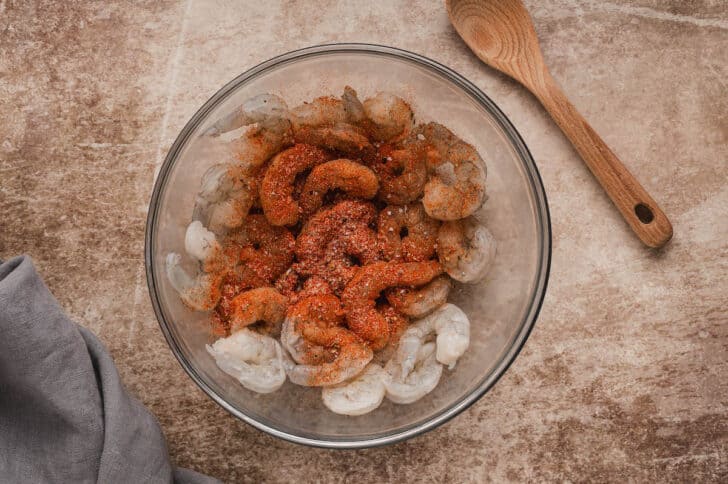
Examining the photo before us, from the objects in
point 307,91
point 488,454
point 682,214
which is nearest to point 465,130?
point 307,91

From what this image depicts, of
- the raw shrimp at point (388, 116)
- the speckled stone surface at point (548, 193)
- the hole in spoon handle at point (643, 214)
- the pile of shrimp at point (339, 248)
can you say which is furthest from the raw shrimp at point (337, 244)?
the hole in spoon handle at point (643, 214)

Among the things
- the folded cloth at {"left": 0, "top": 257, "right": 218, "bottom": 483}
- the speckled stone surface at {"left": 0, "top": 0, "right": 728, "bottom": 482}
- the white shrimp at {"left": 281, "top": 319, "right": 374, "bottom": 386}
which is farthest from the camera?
the speckled stone surface at {"left": 0, "top": 0, "right": 728, "bottom": 482}

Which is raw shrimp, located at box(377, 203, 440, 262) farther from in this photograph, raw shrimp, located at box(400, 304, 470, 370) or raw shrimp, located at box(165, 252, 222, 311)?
raw shrimp, located at box(165, 252, 222, 311)

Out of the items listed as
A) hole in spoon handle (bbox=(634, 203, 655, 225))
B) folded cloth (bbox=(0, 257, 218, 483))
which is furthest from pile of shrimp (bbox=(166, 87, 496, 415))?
hole in spoon handle (bbox=(634, 203, 655, 225))

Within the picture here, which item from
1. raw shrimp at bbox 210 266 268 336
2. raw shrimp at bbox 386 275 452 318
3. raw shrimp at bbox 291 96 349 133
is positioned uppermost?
raw shrimp at bbox 291 96 349 133

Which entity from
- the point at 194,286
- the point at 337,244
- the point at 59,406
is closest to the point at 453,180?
the point at 337,244

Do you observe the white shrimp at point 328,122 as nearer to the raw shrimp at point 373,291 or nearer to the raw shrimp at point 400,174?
the raw shrimp at point 400,174
